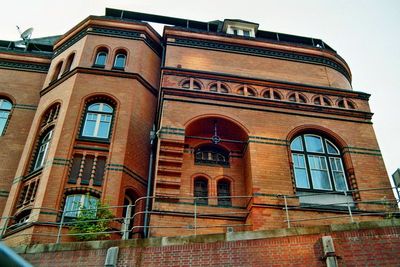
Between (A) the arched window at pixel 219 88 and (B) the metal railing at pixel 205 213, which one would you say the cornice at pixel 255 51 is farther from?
(B) the metal railing at pixel 205 213

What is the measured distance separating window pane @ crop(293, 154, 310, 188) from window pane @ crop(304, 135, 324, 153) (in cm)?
74

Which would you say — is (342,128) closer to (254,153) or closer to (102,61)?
(254,153)

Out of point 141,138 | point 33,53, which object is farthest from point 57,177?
point 33,53

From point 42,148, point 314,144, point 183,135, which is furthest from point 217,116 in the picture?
point 42,148

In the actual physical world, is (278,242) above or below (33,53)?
below

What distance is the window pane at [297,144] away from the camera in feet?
54.2

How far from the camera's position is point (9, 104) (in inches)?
799

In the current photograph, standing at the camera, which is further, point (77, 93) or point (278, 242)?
point (77, 93)

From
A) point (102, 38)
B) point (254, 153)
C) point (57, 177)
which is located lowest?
point (57, 177)

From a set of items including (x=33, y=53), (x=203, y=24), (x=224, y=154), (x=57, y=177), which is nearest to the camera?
(x=57, y=177)

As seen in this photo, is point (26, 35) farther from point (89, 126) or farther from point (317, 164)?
point (317, 164)

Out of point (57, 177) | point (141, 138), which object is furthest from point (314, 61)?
point (57, 177)

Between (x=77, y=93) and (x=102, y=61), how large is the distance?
2858 millimetres

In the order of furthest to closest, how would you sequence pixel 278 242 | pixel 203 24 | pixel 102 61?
1. pixel 203 24
2. pixel 102 61
3. pixel 278 242
